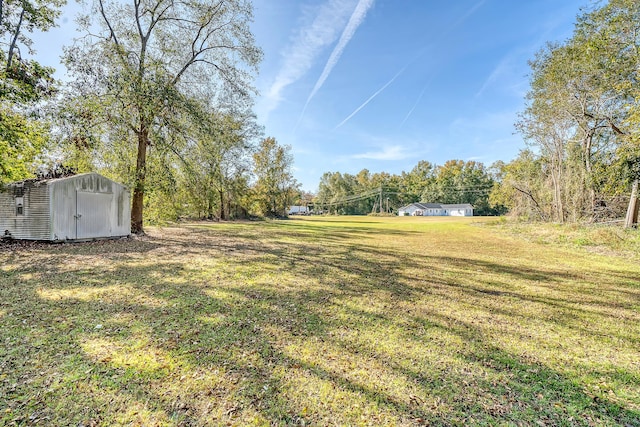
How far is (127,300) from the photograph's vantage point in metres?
4.34

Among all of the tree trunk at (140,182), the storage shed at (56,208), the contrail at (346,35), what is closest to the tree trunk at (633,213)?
the contrail at (346,35)

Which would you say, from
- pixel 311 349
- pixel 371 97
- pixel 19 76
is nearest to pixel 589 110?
pixel 371 97

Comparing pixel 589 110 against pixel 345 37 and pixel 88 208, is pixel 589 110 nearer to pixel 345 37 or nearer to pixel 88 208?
pixel 345 37

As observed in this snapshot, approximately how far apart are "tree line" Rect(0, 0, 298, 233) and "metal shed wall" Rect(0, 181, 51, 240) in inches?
49.8

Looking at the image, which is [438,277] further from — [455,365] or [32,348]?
[32,348]

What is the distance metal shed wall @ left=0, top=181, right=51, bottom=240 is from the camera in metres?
9.07

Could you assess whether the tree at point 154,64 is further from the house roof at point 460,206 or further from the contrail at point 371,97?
the house roof at point 460,206

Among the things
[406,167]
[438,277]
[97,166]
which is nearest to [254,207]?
[97,166]

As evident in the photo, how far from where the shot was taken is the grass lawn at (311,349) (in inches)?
83.0

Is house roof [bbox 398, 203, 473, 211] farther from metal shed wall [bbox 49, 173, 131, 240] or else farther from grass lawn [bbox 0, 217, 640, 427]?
metal shed wall [bbox 49, 173, 131, 240]

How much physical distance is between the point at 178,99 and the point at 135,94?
1.39m

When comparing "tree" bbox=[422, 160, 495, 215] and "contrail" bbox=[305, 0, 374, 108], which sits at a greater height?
"contrail" bbox=[305, 0, 374, 108]

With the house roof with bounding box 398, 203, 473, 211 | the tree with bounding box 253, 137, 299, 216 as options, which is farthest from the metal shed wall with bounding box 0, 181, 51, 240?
the house roof with bounding box 398, 203, 473, 211

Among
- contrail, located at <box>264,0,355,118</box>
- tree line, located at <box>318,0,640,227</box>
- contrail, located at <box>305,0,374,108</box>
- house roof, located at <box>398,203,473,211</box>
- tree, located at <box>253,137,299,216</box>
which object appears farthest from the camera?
house roof, located at <box>398,203,473,211</box>
